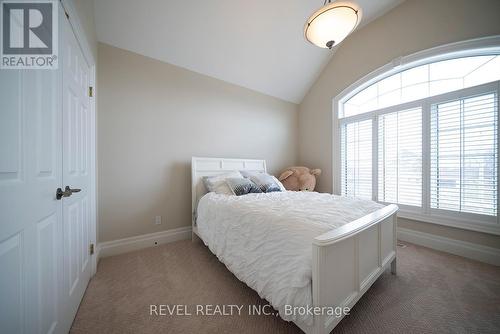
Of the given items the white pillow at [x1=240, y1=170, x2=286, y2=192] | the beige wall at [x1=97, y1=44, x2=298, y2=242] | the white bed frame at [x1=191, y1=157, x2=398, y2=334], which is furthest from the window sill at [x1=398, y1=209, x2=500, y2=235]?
the beige wall at [x1=97, y1=44, x2=298, y2=242]

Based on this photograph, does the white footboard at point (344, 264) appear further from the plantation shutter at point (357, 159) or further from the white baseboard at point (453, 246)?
the plantation shutter at point (357, 159)

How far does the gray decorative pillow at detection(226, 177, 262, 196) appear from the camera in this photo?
238cm

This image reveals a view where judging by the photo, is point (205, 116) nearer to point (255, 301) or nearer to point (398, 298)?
point (255, 301)

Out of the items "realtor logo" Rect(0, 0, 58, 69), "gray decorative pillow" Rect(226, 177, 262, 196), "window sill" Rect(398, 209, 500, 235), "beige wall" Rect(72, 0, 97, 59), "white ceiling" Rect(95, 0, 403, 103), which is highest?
"white ceiling" Rect(95, 0, 403, 103)

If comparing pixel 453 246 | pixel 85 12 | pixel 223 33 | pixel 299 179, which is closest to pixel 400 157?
pixel 453 246

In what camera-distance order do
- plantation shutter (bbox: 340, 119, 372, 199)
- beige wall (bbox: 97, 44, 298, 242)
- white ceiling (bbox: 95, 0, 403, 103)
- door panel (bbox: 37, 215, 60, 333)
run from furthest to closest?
plantation shutter (bbox: 340, 119, 372, 199) < beige wall (bbox: 97, 44, 298, 242) < white ceiling (bbox: 95, 0, 403, 103) < door panel (bbox: 37, 215, 60, 333)

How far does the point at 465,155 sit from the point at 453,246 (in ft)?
3.73

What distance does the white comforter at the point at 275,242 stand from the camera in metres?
1.02

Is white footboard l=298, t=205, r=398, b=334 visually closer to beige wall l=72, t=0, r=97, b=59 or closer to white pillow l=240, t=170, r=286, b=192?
white pillow l=240, t=170, r=286, b=192

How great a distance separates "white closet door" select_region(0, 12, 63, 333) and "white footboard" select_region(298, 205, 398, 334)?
1233mm

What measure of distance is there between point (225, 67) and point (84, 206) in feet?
8.59

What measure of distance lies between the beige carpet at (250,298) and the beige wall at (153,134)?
0.61m

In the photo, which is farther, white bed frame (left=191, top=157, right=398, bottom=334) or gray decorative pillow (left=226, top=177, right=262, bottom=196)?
gray decorative pillow (left=226, top=177, right=262, bottom=196)

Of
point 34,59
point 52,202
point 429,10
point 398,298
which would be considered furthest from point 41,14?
point 429,10
